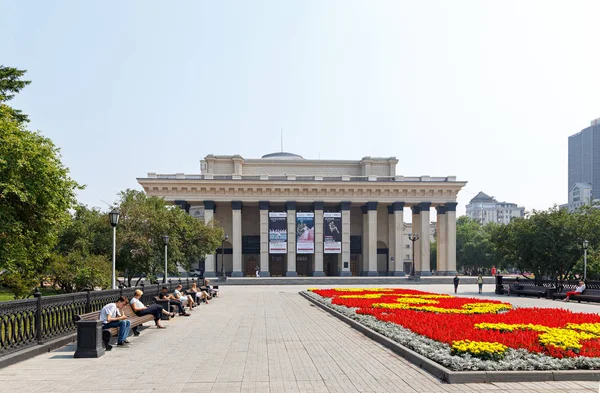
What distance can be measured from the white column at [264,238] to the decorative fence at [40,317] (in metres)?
52.4

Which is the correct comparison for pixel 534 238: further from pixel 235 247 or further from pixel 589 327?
pixel 235 247

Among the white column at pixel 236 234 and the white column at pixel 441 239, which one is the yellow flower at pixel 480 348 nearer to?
the white column at pixel 236 234

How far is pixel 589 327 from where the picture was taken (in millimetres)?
13031

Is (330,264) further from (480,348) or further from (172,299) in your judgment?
(480,348)

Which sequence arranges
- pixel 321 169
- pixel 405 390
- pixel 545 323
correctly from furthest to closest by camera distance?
pixel 321 169 → pixel 545 323 → pixel 405 390

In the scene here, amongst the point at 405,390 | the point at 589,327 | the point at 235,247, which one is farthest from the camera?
the point at 235,247

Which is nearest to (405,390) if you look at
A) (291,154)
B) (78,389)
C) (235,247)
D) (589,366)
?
(589,366)

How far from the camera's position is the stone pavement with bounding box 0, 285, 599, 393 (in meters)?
8.28

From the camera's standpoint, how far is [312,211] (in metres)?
71.9

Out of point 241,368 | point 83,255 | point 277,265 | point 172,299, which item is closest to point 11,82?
point 83,255

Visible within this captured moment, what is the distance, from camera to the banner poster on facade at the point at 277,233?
216ft

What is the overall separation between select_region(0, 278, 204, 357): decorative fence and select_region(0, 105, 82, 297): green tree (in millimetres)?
5981

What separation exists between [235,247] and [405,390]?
61.4m

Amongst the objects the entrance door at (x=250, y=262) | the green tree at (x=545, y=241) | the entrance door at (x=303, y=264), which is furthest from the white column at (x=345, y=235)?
the green tree at (x=545, y=241)
